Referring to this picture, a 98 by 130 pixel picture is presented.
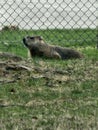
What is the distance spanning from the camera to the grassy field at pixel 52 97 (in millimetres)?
5117

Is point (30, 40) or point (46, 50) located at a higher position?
point (30, 40)

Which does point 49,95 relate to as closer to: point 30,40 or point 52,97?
point 52,97

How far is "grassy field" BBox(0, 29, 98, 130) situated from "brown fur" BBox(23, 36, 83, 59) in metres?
0.67

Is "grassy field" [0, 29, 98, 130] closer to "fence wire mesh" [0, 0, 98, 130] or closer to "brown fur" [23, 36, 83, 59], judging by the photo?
"fence wire mesh" [0, 0, 98, 130]

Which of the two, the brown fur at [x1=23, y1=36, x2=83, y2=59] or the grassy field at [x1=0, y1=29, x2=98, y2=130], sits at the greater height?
the brown fur at [x1=23, y1=36, x2=83, y2=59]

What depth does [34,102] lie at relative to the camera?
227 inches

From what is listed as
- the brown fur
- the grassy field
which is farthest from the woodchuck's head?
the grassy field

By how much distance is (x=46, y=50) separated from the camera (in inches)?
362

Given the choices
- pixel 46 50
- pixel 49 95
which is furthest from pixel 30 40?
pixel 49 95

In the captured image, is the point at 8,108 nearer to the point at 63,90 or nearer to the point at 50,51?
the point at 63,90

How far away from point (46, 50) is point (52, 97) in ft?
10.8

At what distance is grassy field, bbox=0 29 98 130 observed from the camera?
5117mm

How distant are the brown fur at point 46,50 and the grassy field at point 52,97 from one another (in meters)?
0.67

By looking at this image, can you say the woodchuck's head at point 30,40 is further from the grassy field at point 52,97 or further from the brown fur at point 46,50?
the grassy field at point 52,97
